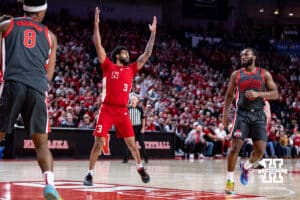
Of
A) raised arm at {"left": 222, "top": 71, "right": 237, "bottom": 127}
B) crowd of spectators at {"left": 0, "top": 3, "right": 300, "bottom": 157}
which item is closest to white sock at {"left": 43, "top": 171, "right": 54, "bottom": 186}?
raised arm at {"left": 222, "top": 71, "right": 237, "bottom": 127}

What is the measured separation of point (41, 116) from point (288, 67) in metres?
32.5

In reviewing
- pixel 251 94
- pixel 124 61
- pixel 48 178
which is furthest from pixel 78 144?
pixel 48 178

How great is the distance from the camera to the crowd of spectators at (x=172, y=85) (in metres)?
23.4

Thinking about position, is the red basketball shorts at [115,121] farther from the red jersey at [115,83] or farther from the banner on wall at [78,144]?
the banner on wall at [78,144]

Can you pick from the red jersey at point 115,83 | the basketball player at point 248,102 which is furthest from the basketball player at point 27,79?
the basketball player at point 248,102

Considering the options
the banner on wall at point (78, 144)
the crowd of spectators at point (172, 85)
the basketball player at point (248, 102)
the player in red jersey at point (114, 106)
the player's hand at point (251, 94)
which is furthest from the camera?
the crowd of spectators at point (172, 85)

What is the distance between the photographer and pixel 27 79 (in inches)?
239

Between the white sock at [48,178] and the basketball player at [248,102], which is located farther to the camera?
the basketball player at [248,102]

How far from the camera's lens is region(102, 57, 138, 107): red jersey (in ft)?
33.8

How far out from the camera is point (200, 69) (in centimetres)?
3309

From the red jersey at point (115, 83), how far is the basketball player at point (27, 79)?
4080 mm

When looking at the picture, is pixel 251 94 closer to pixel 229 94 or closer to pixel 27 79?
pixel 229 94

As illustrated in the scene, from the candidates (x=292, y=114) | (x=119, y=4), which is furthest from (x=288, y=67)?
(x=119, y=4)

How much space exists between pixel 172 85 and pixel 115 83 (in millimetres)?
19697
